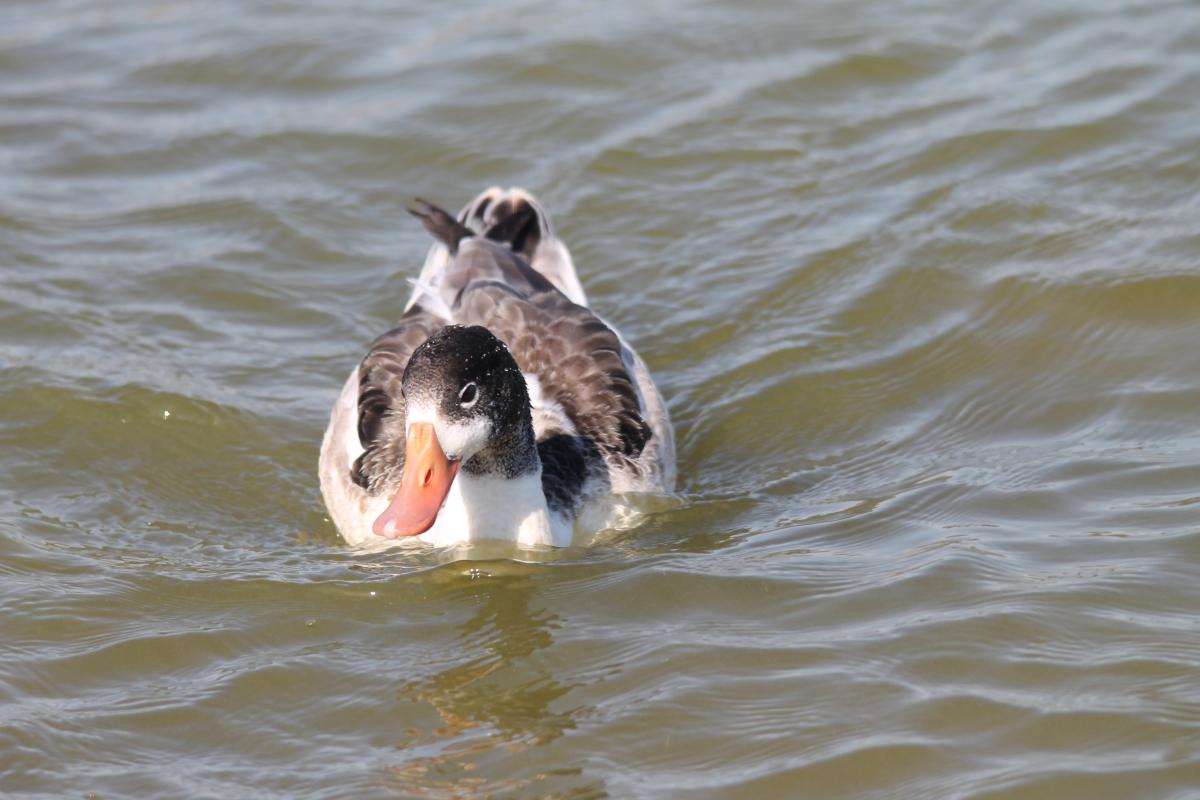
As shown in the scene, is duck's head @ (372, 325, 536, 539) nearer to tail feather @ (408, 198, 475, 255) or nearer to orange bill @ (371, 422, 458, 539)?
orange bill @ (371, 422, 458, 539)

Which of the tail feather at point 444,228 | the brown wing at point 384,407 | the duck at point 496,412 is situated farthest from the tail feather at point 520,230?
the brown wing at point 384,407

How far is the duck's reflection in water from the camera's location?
6961mm

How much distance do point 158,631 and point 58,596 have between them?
2.28 feet

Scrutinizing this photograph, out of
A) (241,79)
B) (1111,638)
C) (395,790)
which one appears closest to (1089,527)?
(1111,638)

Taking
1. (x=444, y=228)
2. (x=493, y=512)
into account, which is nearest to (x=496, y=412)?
(x=493, y=512)

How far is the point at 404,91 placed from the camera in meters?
15.6

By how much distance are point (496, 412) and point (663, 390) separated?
2.96 m

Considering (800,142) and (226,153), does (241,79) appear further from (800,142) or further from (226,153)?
(800,142)

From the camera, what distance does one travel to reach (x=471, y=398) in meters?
8.24

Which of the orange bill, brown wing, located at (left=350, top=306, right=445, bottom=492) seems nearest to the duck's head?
the orange bill

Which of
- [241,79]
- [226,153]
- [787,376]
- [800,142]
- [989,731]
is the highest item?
[241,79]

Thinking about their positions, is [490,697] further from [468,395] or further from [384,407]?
[384,407]

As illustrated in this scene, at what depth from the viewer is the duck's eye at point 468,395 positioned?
8159 mm

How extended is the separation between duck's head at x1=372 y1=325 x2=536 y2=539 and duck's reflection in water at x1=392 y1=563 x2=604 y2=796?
0.65 m
